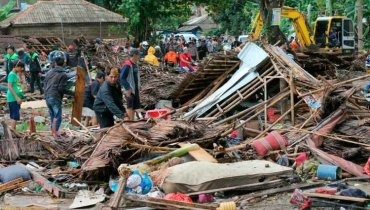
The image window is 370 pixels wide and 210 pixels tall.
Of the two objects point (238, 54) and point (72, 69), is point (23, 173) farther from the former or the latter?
point (72, 69)

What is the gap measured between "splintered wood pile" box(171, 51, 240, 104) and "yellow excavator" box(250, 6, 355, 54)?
14.0m

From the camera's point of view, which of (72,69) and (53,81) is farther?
(72,69)

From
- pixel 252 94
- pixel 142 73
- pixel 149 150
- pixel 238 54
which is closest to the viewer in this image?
pixel 149 150

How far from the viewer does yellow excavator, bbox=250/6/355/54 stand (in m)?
30.6

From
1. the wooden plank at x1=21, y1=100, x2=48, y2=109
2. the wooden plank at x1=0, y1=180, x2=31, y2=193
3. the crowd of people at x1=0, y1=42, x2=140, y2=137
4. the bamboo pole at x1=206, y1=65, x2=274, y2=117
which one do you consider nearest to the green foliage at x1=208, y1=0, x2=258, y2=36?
the wooden plank at x1=21, y1=100, x2=48, y2=109

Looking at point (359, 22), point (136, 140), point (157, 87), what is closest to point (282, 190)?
point (136, 140)

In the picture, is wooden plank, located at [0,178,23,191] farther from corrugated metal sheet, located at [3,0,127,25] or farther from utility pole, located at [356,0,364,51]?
corrugated metal sheet, located at [3,0,127,25]

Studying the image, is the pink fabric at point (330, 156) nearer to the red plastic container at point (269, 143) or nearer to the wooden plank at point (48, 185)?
the red plastic container at point (269, 143)

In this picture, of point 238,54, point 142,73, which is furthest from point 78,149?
point 142,73

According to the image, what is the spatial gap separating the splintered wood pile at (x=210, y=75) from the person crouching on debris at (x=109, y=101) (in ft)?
14.2

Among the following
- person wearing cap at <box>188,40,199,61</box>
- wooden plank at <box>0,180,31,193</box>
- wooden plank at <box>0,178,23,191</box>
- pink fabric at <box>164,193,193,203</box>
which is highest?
pink fabric at <box>164,193,193,203</box>

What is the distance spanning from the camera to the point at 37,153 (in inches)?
467

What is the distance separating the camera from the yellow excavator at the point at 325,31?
30.6 metres

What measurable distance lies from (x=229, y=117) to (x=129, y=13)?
22.5 meters
